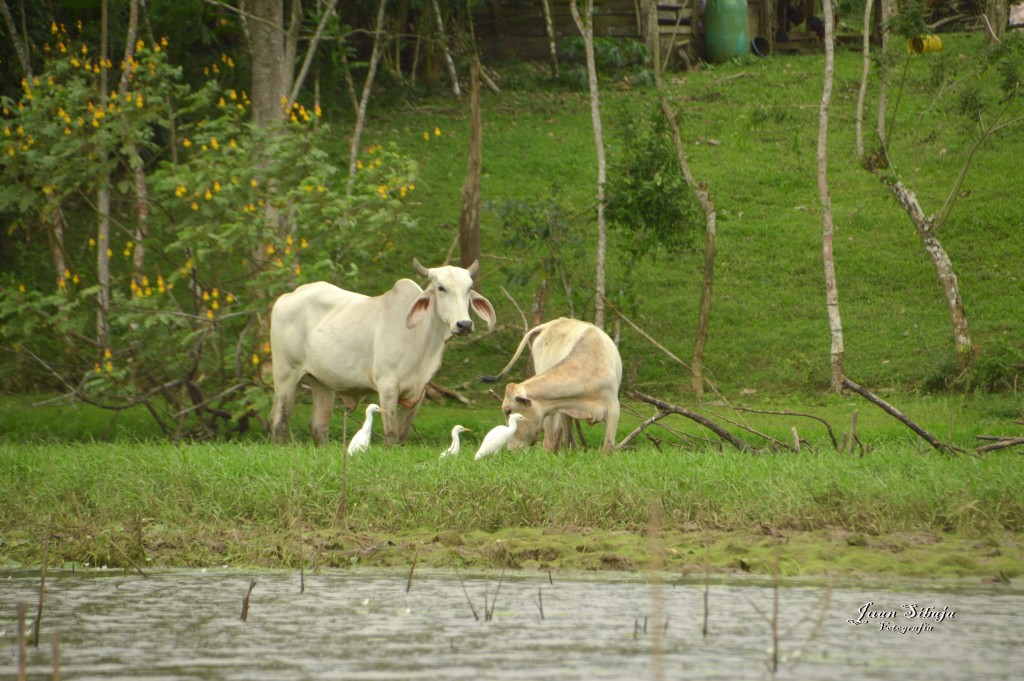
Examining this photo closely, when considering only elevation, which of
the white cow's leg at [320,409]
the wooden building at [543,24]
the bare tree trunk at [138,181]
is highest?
the wooden building at [543,24]

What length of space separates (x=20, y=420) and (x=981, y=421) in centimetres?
997

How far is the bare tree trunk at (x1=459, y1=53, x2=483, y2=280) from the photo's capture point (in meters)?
15.9

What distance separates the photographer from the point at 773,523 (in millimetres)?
8055

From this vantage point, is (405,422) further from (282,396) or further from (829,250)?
(829,250)

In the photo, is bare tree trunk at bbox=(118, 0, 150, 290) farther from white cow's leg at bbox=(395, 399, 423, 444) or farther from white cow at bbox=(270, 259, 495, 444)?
white cow's leg at bbox=(395, 399, 423, 444)

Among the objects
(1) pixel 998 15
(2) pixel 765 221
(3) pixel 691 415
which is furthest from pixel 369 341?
(1) pixel 998 15

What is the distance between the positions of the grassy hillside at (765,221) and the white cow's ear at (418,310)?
4.63 m

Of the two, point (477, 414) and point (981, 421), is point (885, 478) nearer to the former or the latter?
→ point (981, 421)

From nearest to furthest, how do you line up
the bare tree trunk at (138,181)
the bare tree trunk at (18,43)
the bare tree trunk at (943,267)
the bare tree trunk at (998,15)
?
1. the bare tree trunk at (138,181)
2. the bare tree trunk at (18,43)
3. the bare tree trunk at (943,267)
4. the bare tree trunk at (998,15)

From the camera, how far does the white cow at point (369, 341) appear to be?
456 inches

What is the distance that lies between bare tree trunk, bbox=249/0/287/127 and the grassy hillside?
293 cm
